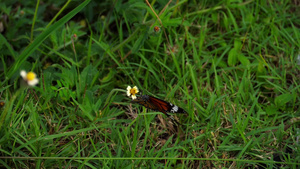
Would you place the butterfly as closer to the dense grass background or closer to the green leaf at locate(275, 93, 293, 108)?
the dense grass background

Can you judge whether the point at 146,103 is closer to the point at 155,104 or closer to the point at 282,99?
the point at 155,104

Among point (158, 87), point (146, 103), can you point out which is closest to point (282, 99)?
point (158, 87)

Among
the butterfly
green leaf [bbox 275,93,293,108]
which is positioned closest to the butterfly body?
the butterfly

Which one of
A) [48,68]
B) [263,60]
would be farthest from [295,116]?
[48,68]

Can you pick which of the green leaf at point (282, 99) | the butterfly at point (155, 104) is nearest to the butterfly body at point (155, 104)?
the butterfly at point (155, 104)

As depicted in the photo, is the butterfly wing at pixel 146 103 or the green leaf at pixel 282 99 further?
the green leaf at pixel 282 99

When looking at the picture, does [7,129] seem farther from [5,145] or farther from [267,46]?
[267,46]

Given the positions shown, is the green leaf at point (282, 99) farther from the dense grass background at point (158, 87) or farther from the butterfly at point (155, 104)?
the butterfly at point (155, 104)

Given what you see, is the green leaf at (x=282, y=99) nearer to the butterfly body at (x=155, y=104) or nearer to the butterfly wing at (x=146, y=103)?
the butterfly body at (x=155, y=104)

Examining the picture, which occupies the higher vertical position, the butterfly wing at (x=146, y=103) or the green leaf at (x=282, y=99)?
the butterfly wing at (x=146, y=103)
